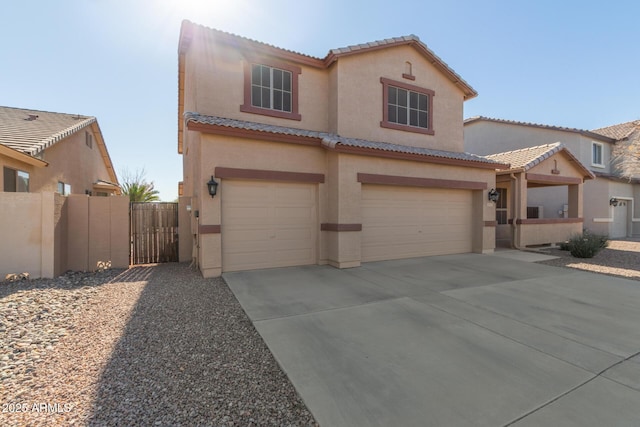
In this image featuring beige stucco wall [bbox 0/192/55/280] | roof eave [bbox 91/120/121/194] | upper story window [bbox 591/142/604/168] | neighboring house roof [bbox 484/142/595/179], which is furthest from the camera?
upper story window [bbox 591/142/604/168]

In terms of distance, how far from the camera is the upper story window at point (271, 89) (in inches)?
351

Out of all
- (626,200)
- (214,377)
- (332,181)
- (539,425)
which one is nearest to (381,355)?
(539,425)

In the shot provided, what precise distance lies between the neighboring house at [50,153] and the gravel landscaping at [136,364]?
6.40 metres

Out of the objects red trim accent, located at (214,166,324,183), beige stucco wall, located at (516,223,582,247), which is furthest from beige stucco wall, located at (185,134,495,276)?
beige stucco wall, located at (516,223,582,247)

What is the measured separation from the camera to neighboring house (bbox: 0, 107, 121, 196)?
394 inches

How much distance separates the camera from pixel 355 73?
9898mm

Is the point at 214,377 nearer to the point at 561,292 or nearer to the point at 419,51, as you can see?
the point at 561,292

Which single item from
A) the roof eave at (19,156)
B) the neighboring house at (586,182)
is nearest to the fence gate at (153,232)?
the roof eave at (19,156)

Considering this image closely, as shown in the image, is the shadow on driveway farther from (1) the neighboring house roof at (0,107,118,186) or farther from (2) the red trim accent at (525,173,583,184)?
(2) the red trim accent at (525,173,583,184)

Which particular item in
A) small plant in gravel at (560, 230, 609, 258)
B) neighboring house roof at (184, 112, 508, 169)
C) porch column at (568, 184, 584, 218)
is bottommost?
small plant in gravel at (560, 230, 609, 258)

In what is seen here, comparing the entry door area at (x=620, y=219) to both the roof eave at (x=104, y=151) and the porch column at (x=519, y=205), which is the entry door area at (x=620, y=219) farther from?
the roof eave at (x=104, y=151)

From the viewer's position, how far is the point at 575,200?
14.6 metres

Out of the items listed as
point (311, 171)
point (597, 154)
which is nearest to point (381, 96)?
point (311, 171)

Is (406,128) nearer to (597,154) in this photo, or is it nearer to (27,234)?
(27,234)
